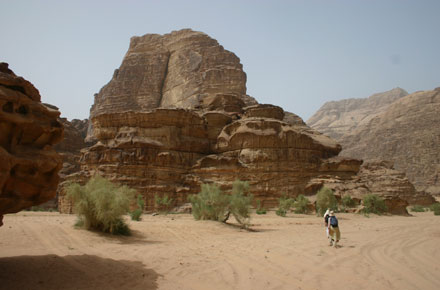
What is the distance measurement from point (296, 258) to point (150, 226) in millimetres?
7776

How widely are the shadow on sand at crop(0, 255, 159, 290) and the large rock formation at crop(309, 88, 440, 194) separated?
73.2 metres

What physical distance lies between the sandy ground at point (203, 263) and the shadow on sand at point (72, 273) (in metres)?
0.02

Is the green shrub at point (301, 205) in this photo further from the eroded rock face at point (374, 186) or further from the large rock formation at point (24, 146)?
the large rock formation at point (24, 146)

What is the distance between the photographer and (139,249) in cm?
947

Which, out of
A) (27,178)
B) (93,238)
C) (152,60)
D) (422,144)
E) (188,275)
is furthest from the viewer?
(152,60)

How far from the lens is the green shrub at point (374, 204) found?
27234mm

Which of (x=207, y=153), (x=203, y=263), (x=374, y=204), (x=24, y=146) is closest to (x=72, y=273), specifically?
(x=24, y=146)

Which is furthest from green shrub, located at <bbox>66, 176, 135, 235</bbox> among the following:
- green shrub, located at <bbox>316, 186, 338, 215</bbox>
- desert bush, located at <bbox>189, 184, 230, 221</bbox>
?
green shrub, located at <bbox>316, 186, 338, 215</bbox>

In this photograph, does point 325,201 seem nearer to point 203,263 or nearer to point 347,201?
point 347,201

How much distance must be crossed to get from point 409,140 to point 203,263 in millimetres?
91359

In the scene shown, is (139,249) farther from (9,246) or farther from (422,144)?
(422,144)

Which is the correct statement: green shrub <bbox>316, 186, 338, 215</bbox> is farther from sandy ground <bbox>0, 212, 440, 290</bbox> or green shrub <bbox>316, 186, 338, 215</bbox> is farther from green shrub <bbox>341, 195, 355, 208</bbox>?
sandy ground <bbox>0, 212, 440, 290</bbox>

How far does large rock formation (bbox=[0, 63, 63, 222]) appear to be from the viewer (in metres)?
5.92

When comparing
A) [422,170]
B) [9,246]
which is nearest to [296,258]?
[9,246]
